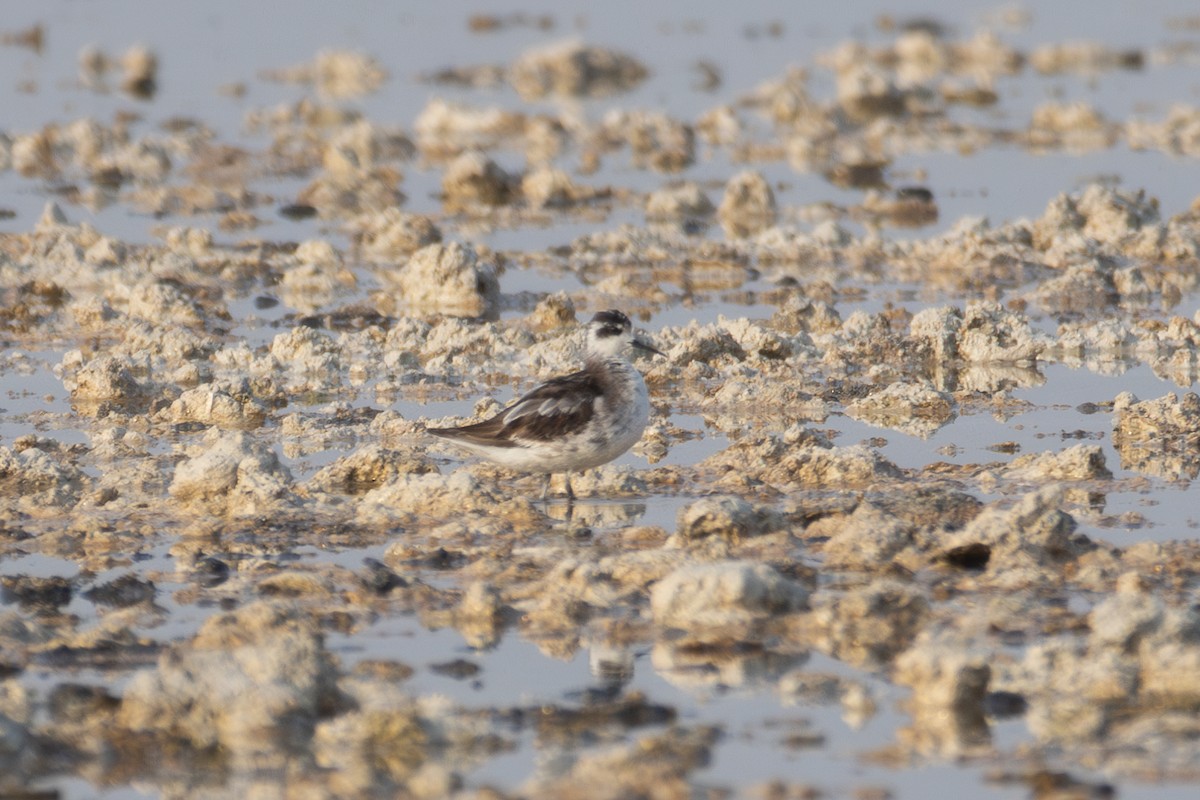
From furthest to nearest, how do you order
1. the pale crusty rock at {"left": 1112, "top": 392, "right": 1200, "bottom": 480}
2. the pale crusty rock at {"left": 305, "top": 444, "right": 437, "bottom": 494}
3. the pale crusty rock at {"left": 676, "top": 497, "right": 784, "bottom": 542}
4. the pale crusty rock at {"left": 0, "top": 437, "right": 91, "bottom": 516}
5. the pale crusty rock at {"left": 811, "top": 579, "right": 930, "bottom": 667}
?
1. the pale crusty rock at {"left": 1112, "top": 392, "right": 1200, "bottom": 480}
2. the pale crusty rock at {"left": 305, "top": 444, "right": 437, "bottom": 494}
3. the pale crusty rock at {"left": 0, "top": 437, "right": 91, "bottom": 516}
4. the pale crusty rock at {"left": 676, "top": 497, "right": 784, "bottom": 542}
5. the pale crusty rock at {"left": 811, "top": 579, "right": 930, "bottom": 667}

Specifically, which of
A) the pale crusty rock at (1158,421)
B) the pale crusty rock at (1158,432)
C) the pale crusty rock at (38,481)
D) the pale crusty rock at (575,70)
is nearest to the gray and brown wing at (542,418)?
the pale crusty rock at (38,481)

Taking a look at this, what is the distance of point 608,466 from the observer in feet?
40.4

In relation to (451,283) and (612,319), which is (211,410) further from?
(451,283)

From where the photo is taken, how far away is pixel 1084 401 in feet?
47.3

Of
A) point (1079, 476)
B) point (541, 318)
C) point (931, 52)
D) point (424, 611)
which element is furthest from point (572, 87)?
point (424, 611)

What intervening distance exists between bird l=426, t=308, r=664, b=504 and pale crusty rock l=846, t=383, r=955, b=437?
2621 mm

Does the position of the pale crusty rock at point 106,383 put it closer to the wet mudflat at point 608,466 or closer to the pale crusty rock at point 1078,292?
the wet mudflat at point 608,466

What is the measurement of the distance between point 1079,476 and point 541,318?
237 inches

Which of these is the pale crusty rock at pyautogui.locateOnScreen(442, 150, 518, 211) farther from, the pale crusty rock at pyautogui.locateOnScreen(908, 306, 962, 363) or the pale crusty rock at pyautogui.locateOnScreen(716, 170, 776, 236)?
the pale crusty rock at pyautogui.locateOnScreen(908, 306, 962, 363)

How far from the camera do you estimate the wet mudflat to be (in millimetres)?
7988

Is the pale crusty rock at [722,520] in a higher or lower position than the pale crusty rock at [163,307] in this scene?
lower

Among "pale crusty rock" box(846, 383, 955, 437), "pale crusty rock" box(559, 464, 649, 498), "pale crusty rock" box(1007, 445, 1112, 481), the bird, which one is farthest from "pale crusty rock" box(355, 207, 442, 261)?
"pale crusty rock" box(1007, 445, 1112, 481)

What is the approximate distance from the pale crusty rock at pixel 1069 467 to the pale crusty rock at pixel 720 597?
3.10 m

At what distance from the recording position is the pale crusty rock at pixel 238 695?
796cm
